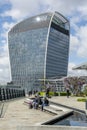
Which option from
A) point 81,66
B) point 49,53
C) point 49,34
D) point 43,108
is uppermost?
point 49,34

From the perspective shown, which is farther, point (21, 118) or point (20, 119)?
point (21, 118)

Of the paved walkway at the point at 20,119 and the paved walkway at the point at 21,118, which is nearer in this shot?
the paved walkway at the point at 20,119

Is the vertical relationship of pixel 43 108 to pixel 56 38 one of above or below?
below

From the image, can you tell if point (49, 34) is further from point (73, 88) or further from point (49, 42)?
point (73, 88)

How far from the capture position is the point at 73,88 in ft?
260

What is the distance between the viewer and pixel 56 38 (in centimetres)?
19700

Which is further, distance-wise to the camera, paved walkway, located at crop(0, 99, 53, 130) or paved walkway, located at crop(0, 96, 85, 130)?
paved walkway, located at crop(0, 96, 85, 130)

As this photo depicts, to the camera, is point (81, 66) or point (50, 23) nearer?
point (81, 66)

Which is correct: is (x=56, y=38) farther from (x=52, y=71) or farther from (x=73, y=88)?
(x=73, y=88)

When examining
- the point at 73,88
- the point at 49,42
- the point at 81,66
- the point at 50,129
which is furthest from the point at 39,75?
the point at 50,129

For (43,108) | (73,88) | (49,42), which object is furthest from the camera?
(49,42)

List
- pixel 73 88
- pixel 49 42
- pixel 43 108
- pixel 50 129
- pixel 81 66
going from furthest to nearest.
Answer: pixel 49 42 → pixel 73 88 → pixel 81 66 → pixel 43 108 → pixel 50 129

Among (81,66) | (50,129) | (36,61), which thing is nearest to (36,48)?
(36,61)

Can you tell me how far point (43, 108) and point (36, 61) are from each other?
167 m
